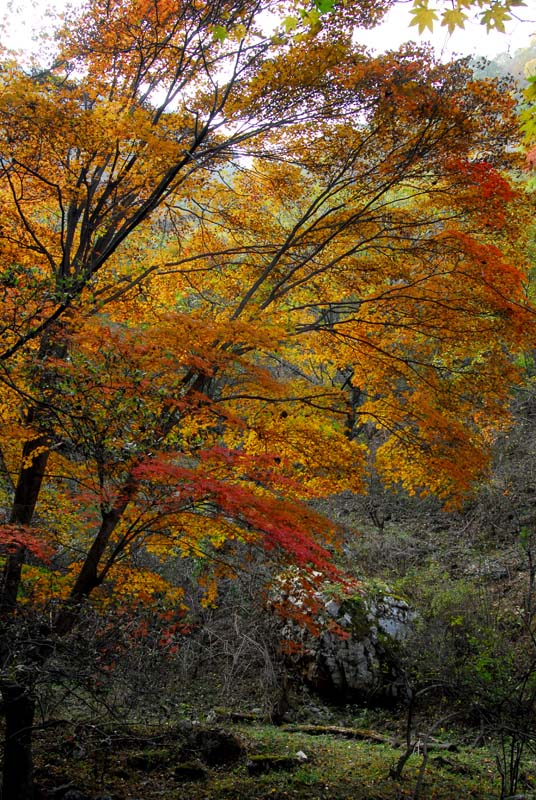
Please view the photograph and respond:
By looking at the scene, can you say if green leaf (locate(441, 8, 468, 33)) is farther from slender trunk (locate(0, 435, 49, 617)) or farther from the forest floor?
the forest floor

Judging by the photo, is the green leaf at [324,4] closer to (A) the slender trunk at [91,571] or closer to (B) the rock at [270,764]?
(A) the slender trunk at [91,571]

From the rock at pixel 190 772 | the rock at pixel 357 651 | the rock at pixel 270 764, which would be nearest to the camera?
the rock at pixel 190 772

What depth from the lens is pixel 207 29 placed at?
4.93 meters

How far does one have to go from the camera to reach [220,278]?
24.2 ft

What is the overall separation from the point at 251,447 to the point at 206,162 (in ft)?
9.96

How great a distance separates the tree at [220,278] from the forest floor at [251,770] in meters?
0.93

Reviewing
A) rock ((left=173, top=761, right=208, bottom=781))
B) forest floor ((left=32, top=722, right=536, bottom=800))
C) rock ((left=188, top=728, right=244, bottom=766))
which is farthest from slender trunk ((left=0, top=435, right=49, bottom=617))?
rock ((left=188, top=728, right=244, bottom=766))

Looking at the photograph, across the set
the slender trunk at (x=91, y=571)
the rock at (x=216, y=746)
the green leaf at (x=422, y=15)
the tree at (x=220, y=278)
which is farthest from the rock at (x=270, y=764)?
the green leaf at (x=422, y=15)

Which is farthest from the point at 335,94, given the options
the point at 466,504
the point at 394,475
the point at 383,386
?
the point at 466,504

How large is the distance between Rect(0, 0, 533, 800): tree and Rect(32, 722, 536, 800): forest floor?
3.04 feet

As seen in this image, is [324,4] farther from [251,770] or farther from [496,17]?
[251,770]

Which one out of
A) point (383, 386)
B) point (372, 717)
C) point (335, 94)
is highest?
point (335, 94)

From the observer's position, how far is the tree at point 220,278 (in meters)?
4.23

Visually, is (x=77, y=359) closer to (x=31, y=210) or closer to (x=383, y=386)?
(x=31, y=210)
